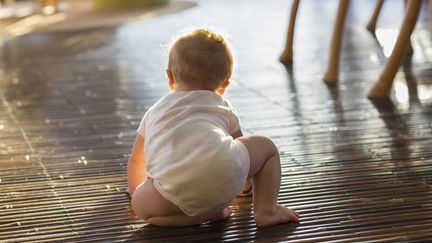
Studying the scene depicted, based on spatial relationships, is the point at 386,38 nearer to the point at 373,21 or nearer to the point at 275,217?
the point at 373,21

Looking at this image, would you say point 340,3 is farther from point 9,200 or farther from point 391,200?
point 9,200

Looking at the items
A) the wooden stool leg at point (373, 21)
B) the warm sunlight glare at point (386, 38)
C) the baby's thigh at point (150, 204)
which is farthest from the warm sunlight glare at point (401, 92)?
the wooden stool leg at point (373, 21)

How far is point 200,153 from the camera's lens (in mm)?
1085

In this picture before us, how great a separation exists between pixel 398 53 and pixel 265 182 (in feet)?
2.99

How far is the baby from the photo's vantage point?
108cm

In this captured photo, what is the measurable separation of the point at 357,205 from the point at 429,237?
167 millimetres

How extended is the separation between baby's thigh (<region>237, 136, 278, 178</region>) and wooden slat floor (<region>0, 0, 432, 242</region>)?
0.26ft

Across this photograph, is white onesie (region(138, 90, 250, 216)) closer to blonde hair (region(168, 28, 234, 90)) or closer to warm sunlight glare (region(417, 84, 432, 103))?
blonde hair (region(168, 28, 234, 90))

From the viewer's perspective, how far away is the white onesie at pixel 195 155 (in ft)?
3.55

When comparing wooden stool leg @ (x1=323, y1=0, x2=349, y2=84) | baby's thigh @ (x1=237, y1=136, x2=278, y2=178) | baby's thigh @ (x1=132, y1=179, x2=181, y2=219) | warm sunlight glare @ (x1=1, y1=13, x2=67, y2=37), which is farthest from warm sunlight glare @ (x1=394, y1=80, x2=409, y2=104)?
warm sunlight glare @ (x1=1, y1=13, x2=67, y2=37)

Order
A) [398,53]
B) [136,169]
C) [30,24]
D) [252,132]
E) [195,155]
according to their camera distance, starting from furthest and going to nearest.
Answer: [30,24] < [398,53] < [252,132] < [136,169] < [195,155]

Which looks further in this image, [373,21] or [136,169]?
[373,21]

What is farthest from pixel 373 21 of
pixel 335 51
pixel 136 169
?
pixel 136 169

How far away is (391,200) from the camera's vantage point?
1178 mm
